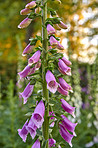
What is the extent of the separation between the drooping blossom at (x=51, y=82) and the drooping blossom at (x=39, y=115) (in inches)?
4.4

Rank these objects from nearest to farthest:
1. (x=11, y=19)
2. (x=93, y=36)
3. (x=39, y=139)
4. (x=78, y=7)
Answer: (x=39, y=139), (x=78, y=7), (x=11, y=19), (x=93, y=36)

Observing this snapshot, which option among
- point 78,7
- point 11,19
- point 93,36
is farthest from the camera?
point 93,36

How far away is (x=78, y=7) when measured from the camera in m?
8.98

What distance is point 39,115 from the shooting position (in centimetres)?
117

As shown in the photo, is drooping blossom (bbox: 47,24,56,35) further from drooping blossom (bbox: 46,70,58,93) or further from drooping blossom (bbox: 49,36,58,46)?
drooping blossom (bbox: 46,70,58,93)

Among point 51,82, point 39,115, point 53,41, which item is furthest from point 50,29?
point 39,115

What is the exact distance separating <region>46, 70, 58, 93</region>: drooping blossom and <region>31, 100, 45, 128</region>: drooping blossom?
11 centimetres

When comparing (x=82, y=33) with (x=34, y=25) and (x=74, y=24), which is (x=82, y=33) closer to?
(x=74, y=24)

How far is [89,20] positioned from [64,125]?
949 cm

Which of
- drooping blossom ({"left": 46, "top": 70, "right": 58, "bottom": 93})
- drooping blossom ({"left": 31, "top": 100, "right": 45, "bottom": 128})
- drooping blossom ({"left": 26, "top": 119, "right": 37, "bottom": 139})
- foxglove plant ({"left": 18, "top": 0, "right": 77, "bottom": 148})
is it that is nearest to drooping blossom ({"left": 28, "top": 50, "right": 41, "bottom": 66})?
foxglove plant ({"left": 18, "top": 0, "right": 77, "bottom": 148})

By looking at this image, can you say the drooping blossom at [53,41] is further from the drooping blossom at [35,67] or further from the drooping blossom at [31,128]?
the drooping blossom at [31,128]

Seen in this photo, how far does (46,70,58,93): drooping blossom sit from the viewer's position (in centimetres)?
115

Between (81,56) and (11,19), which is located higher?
(11,19)

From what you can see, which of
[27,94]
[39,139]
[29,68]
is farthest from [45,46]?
[39,139]
